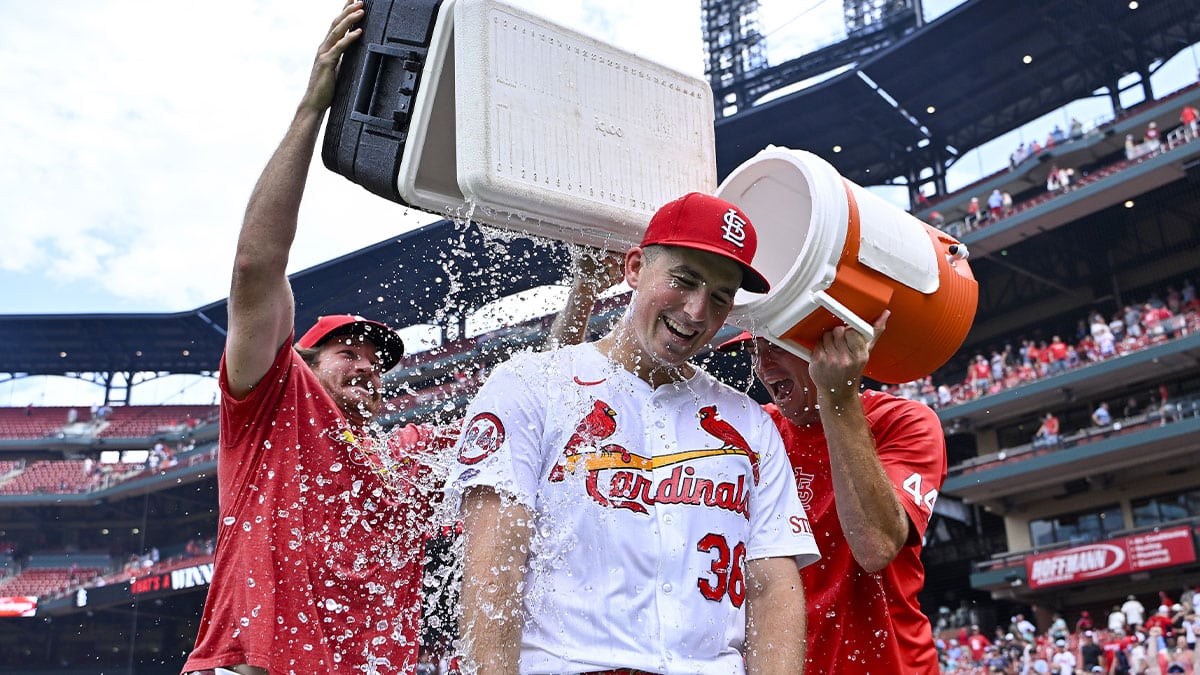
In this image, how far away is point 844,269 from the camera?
103 inches

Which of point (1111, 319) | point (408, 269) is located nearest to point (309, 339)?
point (1111, 319)

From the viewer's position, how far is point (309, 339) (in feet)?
11.1

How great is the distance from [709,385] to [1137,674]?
1458 cm

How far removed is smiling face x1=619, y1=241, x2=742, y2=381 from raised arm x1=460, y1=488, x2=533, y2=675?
484 mm

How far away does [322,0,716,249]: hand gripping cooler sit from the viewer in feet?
7.89

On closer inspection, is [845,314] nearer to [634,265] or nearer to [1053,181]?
[634,265]

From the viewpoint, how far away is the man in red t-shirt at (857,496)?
106 inches

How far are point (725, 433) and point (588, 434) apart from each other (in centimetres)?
33

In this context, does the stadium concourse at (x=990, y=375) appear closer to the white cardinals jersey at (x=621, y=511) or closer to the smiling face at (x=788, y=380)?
the smiling face at (x=788, y=380)

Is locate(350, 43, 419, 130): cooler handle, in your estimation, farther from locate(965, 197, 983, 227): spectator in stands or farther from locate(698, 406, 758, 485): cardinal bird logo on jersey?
locate(965, 197, 983, 227): spectator in stands

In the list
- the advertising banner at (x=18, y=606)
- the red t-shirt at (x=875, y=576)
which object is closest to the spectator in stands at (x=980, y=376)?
the red t-shirt at (x=875, y=576)

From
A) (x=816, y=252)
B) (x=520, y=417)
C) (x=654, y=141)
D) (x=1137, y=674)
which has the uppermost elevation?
(x=654, y=141)

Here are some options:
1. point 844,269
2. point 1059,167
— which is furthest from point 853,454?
point 1059,167

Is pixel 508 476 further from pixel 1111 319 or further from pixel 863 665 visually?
pixel 1111 319
